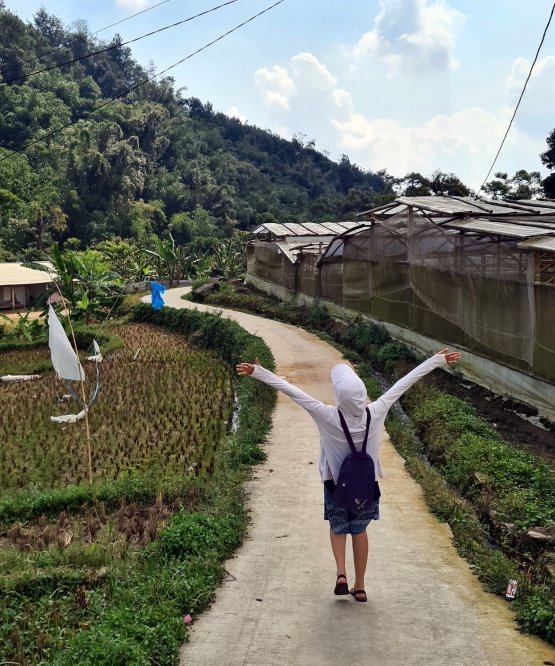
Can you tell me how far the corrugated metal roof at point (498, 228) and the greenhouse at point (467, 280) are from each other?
0.02m

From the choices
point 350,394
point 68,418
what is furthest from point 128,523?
point 68,418

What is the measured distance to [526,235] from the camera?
30.0 ft

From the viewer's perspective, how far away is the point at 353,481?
13.5 ft

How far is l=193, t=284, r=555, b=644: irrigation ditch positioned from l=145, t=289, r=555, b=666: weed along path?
0.17 m

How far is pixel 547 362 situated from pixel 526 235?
5.89 ft

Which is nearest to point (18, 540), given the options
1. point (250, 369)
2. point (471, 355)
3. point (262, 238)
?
point (250, 369)

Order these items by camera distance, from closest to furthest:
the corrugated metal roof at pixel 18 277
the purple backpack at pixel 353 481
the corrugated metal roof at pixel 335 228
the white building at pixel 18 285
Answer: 1. the purple backpack at pixel 353 481
2. the corrugated metal roof at pixel 335 228
3. the corrugated metal roof at pixel 18 277
4. the white building at pixel 18 285

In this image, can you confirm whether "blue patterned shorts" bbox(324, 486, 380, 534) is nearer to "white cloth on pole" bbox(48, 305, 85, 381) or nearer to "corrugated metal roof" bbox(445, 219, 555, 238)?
"white cloth on pole" bbox(48, 305, 85, 381)

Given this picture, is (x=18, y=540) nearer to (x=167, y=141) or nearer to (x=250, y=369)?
(x=250, y=369)

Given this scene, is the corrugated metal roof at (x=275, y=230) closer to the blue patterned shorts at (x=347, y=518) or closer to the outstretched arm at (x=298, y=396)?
the outstretched arm at (x=298, y=396)

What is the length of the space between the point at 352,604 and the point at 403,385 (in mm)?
1515

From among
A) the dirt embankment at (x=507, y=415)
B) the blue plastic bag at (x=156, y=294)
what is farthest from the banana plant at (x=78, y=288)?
the dirt embankment at (x=507, y=415)

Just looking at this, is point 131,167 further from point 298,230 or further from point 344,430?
point 344,430

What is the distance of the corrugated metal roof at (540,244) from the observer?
8602 millimetres
